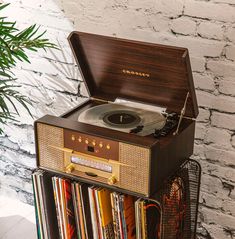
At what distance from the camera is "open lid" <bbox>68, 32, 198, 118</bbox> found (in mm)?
1741

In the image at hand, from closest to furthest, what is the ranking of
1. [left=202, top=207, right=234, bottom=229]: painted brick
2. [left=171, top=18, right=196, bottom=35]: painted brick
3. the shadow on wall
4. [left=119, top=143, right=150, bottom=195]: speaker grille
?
[left=119, top=143, right=150, bottom=195]: speaker grille → [left=171, top=18, right=196, bottom=35]: painted brick → [left=202, top=207, right=234, bottom=229]: painted brick → the shadow on wall

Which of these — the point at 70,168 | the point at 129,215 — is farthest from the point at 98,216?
the point at 70,168

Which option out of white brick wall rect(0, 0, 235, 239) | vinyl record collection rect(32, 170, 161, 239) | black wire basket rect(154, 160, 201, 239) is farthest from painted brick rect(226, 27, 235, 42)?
vinyl record collection rect(32, 170, 161, 239)

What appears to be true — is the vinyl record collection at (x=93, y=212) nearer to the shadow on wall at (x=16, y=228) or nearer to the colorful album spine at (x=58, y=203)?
the colorful album spine at (x=58, y=203)

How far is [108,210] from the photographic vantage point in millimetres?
1878

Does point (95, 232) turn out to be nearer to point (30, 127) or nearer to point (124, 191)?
point (124, 191)

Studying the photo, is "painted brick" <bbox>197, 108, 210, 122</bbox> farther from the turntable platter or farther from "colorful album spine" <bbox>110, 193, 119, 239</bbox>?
"colorful album spine" <bbox>110, 193, 119, 239</bbox>

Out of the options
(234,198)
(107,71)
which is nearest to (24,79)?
(107,71)

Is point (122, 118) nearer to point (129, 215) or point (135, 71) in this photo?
point (135, 71)

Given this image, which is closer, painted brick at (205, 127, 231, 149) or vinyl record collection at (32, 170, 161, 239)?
vinyl record collection at (32, 170, 161, 239)

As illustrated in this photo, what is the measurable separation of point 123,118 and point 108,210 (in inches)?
13.7

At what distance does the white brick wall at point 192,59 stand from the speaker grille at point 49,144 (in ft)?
1.88

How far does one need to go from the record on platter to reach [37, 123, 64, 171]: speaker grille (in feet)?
0.38

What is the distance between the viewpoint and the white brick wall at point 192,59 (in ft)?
6.34
